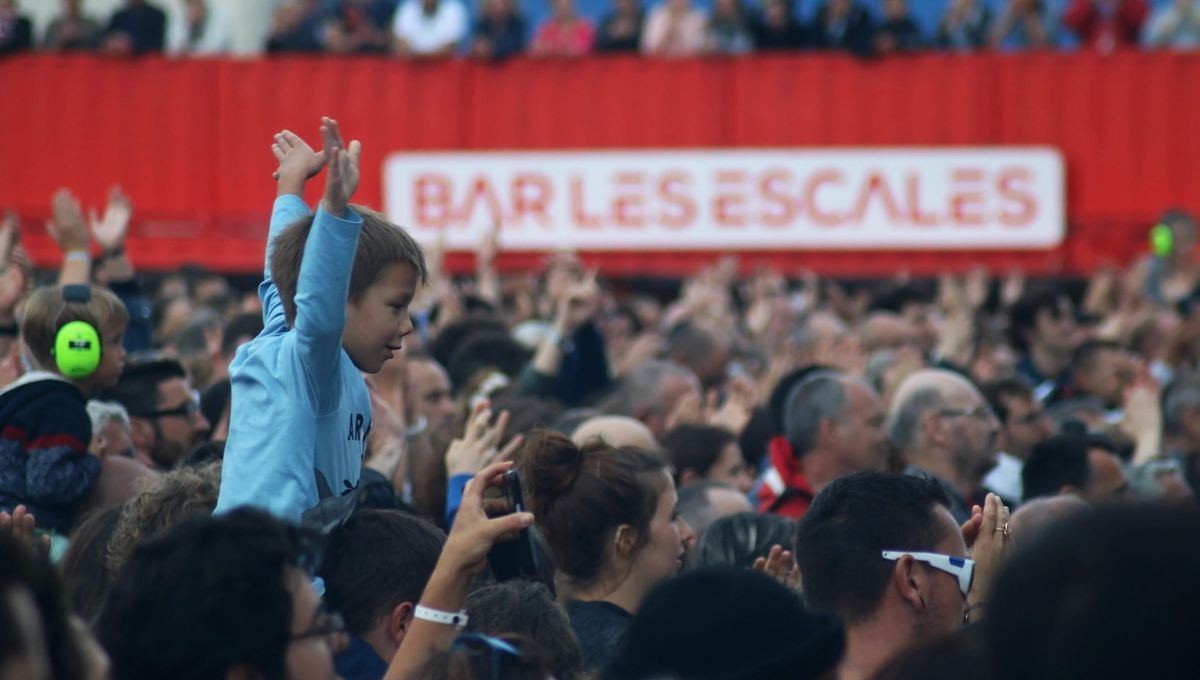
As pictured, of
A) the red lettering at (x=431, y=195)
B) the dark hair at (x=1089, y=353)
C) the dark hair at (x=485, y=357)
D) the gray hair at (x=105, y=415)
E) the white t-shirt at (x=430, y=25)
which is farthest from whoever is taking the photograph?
the white t-shirt at (x=430, y=25)

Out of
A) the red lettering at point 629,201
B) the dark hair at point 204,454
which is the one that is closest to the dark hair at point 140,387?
the dark hair at point 204,454

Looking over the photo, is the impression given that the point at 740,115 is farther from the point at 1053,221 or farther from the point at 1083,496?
the point at 1083,496

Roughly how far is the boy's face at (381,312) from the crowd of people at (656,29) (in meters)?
12.4

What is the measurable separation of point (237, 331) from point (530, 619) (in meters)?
3.82

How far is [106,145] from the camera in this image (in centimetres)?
1596

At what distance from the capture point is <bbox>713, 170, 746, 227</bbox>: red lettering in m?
15.5

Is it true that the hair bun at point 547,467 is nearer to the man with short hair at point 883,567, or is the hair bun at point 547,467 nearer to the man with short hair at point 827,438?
the man with short hair at point 883,567

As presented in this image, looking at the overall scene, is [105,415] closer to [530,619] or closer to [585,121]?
[530,619]

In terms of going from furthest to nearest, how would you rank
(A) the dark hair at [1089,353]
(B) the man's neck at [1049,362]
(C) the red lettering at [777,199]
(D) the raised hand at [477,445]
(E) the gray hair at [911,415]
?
(C) the red lettering at [777,199] → (B) the man's neck at [1049,362] → (A) the dark hair at [1089,353] → (E) the gray hair at [911,415] → (D) the raised hand at [477,445]

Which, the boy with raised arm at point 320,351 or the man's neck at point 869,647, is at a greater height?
the boy with raised arm at point 320,351

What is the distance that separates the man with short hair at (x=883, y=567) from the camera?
10.9 feet

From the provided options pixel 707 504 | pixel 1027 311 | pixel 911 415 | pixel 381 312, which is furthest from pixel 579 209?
pixel 381 312

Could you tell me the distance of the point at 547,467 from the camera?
420cm

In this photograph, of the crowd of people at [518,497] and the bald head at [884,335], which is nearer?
the crowd of people at [518,497]
